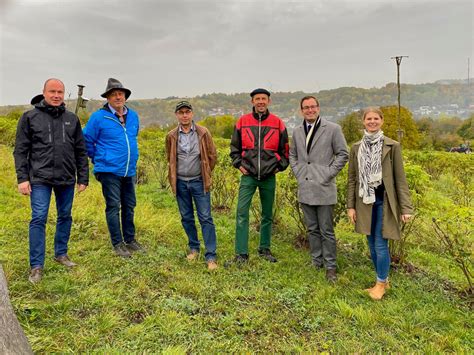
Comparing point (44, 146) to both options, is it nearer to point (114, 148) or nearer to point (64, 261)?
point (114, 148)

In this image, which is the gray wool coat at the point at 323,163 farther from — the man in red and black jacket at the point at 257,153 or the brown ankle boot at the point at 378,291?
the brown ankle boot at the point at 378,291

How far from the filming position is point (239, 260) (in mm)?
4254

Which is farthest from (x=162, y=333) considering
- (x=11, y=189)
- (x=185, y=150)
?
(x=11, y=189)

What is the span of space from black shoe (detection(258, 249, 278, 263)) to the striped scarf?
1542mm

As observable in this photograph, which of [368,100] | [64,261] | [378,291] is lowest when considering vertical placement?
[378,291]

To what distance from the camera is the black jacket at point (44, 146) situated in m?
3.43

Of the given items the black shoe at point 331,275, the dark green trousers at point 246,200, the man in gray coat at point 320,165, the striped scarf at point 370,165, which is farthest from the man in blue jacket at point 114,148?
the striped scarf at point 370,165

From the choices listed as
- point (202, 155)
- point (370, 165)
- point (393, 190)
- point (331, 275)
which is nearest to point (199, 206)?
point (202, 155)

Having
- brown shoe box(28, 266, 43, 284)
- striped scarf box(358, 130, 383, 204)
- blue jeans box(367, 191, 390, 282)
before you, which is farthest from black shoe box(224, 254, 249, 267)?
brown shoe box(28, 266, 43, 284)

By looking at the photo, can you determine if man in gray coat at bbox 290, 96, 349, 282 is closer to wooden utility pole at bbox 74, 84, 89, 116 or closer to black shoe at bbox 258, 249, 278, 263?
black shoe at bbox 258, 249, 278, 263

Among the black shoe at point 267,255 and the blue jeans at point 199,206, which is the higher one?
the blue jeans at point 199,206

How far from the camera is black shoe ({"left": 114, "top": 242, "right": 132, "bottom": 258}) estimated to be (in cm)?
429

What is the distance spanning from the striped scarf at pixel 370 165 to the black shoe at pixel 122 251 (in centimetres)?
292

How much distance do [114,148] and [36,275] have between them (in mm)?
1601
